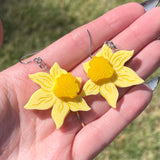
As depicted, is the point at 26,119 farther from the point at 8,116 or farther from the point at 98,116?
the point at 98,116

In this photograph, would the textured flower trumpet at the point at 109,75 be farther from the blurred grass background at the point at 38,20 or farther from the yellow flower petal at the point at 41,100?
the blurred grass background at the point at 38,20

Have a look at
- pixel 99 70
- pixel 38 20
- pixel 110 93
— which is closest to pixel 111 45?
pixel 99 70

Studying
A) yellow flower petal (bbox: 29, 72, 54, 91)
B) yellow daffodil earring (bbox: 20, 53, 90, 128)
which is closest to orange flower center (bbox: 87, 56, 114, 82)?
yellow daffodil earring (bbox: 20, 53, 90, 128)

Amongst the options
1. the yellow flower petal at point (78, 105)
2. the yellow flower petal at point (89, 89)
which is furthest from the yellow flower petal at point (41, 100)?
the yellow flower petal at point (89, 89)

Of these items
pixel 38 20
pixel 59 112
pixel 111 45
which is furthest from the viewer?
pixel 38 20

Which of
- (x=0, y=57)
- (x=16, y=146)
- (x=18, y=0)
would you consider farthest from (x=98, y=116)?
(x=18, y=0)

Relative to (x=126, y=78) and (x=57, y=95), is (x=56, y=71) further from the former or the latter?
(x=126, y=78)
